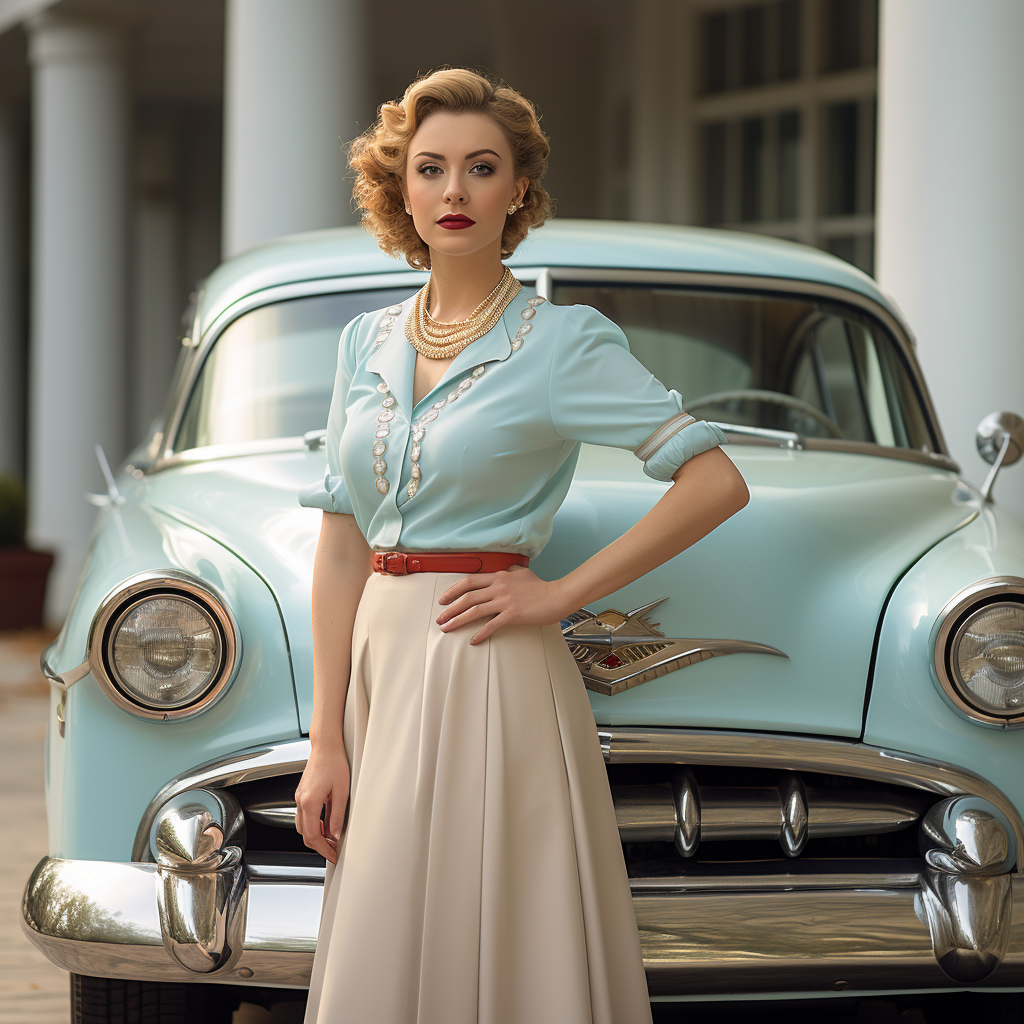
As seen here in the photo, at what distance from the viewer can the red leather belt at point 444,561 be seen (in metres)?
1.64

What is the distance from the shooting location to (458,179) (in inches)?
62.1

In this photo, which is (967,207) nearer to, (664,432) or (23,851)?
(664,432)

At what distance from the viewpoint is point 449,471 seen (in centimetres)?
158

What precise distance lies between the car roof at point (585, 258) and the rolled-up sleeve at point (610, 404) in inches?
54.8

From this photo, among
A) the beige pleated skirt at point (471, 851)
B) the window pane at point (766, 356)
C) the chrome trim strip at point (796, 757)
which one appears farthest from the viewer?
the window pane at point (766, 356)

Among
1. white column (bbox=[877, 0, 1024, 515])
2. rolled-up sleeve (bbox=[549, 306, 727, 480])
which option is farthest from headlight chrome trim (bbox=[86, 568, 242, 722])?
white column (bbox=[877, 0, 1024, 515])

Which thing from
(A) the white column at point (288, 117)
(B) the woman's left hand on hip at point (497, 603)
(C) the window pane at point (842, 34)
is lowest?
(B) the woman's left hand on hip at point (497, 603)

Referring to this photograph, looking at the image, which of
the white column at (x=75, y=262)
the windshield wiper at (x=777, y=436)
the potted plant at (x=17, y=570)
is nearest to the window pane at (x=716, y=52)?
the white column at (x=75, y=262)

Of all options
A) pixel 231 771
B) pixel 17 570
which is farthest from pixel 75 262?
pixel 231 771

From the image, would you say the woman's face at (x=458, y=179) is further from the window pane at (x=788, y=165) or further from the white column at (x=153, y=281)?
the white column at (x=153, y=281)

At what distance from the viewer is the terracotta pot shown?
885 centimetres

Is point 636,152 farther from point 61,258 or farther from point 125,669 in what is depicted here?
point 125,669

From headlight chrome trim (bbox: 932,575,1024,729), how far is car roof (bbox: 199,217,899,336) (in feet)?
4.30

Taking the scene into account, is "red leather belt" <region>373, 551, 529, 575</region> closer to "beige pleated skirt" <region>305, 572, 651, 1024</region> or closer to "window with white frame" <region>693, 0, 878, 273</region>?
"beige pleated skirt" <region>305, 572, 651, 1024</region>
